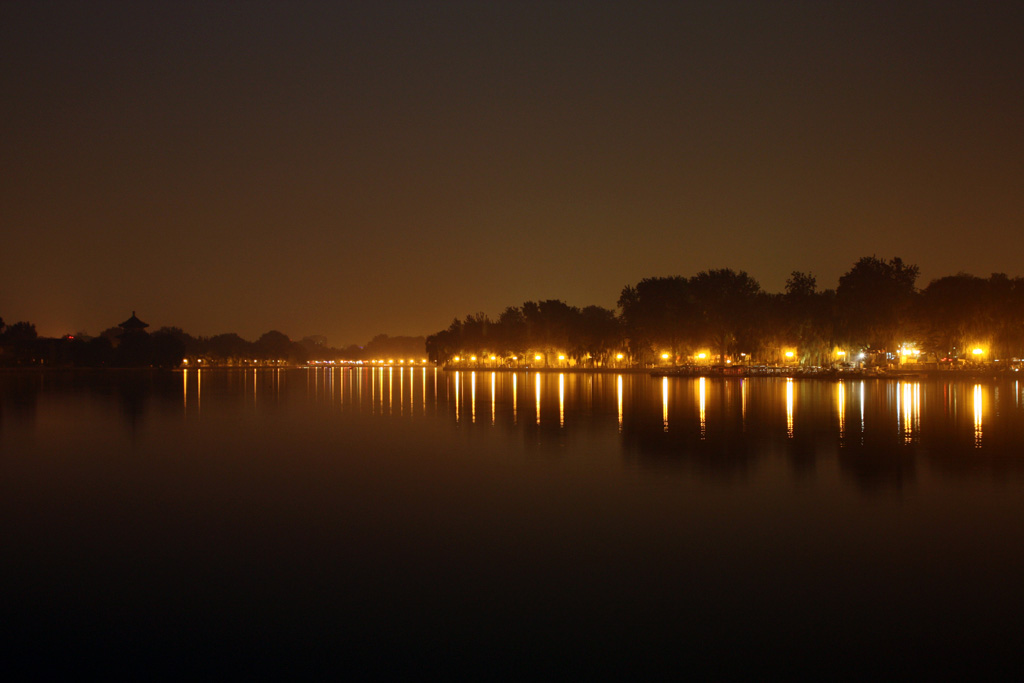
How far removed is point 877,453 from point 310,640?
1467 centimetres

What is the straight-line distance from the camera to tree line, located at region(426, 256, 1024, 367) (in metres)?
68.9

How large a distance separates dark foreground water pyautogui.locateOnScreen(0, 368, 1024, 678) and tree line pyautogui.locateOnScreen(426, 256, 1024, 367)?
178ft

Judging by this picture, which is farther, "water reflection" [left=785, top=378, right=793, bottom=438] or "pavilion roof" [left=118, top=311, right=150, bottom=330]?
"pavilion roof" [left=118, top=311, right=150, bottom=330]

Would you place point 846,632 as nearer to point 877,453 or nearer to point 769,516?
point 769,516

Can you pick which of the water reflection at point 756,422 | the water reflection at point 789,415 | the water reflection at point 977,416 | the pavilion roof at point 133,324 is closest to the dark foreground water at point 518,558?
the water reflection at point 756,422

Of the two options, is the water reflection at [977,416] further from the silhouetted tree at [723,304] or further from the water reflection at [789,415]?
the silhouetted tree at [723,304]

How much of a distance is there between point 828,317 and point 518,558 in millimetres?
69123

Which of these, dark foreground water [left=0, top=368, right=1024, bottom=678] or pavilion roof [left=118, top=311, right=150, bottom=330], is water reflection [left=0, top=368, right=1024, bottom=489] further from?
pavilion roof [left=118, top=311, right=150, bottom=330]

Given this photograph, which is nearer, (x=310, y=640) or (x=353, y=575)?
(x=310, y=640)

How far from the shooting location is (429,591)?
8234 millimetres

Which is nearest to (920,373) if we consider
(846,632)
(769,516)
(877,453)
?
(877,453)

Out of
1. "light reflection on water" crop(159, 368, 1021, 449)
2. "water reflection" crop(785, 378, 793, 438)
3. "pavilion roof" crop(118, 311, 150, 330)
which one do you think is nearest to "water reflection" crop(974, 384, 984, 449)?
"light reflection on water" crop(159, 368, 1021, 449)

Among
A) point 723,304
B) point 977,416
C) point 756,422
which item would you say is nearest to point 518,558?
point 756,422

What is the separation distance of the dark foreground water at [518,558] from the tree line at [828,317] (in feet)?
178
